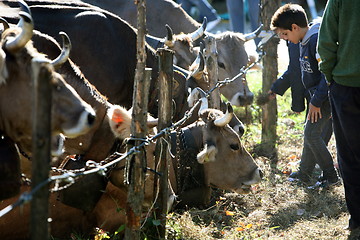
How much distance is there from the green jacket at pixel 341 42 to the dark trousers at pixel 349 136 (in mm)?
113

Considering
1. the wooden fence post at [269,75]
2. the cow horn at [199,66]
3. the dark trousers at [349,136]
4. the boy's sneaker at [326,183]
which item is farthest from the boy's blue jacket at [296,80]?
the dark trousers at [349,136]

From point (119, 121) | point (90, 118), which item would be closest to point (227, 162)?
point (119, 121)

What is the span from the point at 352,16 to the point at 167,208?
2228 mm

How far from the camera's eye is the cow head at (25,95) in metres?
3.49

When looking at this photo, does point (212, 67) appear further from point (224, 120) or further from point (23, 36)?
point (23, 36)

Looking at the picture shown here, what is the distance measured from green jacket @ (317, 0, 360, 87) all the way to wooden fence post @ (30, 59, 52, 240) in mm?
2943

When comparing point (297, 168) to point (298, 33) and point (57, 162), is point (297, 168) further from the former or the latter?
point (57, 162)

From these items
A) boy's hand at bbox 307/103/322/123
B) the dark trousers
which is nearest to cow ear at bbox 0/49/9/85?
the dark trousers

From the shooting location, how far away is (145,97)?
3.97 meters

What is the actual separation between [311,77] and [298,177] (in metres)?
1.46

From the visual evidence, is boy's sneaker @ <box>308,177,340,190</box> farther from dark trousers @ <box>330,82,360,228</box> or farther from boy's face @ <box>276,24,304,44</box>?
boy's face @ <box>276,24,304,44</box>

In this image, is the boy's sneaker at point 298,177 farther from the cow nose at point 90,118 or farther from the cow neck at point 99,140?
the cow nose at point 90,118

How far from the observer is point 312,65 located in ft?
20.4

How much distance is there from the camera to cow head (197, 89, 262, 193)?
18.9ft
